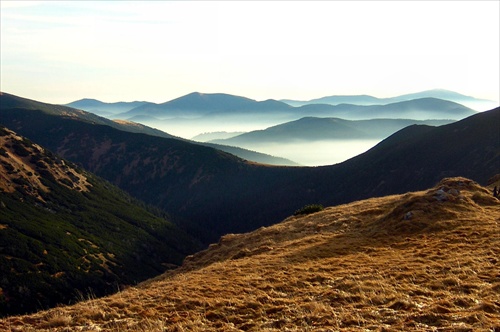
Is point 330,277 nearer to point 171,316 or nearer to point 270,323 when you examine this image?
point 270,323

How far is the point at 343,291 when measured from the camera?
64.8 ft

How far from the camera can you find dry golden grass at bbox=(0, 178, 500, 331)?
1552 centimetres

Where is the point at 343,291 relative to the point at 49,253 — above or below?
above

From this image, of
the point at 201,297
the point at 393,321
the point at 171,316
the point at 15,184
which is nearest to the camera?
the point at 393,321

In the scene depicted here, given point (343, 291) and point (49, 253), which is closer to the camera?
point (343, 291)

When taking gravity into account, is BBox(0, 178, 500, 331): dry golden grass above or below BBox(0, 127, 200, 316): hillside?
above

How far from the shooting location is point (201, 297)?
2088 cm

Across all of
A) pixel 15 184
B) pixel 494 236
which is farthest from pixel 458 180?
pixel 15 184

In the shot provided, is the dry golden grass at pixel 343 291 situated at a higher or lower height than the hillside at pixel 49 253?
higher

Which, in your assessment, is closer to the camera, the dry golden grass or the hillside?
the dry golden grass

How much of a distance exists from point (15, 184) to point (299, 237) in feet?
614

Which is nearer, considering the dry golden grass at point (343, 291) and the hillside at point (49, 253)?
the dry golden grass at point (343, 291)

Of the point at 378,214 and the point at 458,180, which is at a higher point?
the point at 458,180

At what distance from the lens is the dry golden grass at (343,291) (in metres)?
15.5
